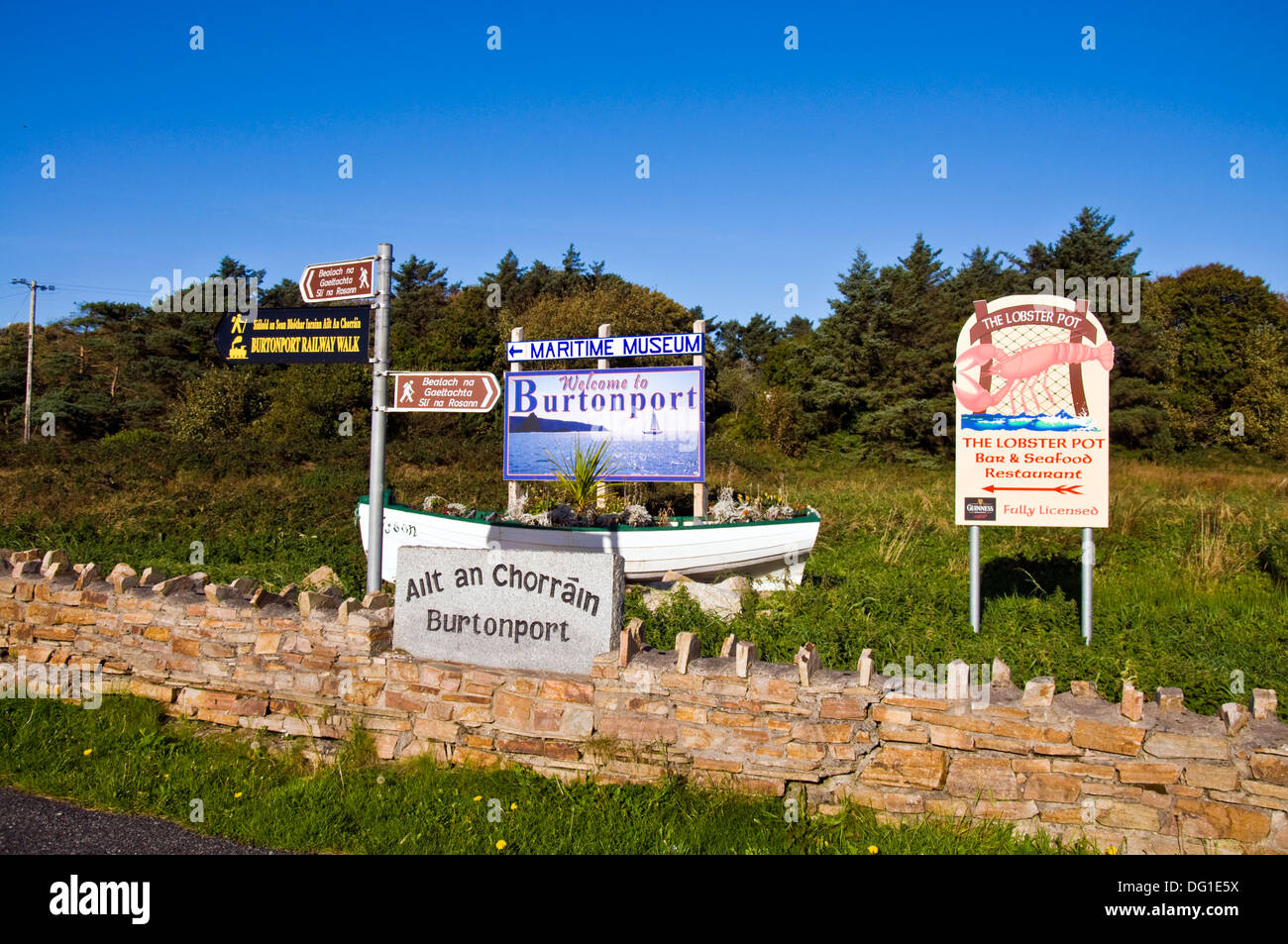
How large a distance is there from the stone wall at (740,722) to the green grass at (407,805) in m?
0.15

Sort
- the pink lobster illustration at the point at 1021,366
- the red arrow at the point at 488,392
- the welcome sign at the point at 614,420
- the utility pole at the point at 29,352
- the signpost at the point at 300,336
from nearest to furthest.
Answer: the red arrow at the point at 488,392, the signpost at the point at 300,336, the pink lobster illustration at the point at 1021,366, the welcome sign at the point at 614,420, the utility pole at the point at 29,352

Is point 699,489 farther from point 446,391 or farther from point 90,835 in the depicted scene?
point 90,835

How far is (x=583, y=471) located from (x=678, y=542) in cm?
213

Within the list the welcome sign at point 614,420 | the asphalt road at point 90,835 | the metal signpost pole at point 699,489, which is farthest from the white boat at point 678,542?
the asphalt road at point 90,835

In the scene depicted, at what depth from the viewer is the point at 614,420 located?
12.1m

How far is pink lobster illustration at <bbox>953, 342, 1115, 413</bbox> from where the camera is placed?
7.21 m

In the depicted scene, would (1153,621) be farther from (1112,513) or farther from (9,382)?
(9,382)

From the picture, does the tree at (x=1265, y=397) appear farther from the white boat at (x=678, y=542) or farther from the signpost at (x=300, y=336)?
the signpost at (x=300, y=336)

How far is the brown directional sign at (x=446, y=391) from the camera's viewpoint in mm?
6602

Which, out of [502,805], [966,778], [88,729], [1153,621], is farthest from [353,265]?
[1153,621]

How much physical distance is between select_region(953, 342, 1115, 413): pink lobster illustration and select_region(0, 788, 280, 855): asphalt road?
20.3 ft

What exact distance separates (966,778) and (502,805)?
2.52 metres

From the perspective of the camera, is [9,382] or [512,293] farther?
[512,293]
